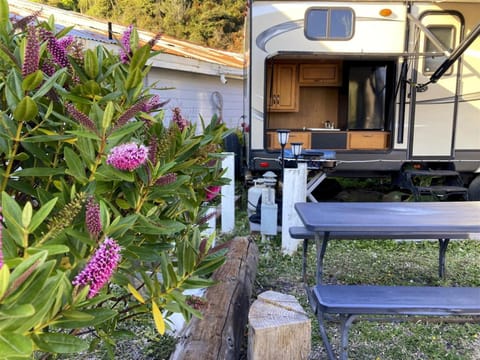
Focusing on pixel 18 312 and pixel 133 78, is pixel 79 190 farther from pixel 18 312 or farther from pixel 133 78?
pixel 18 312

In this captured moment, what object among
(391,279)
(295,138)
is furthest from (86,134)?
(295,138)

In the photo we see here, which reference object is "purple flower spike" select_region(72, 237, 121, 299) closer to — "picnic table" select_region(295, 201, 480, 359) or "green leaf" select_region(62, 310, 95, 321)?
"green leaf" select_region(62, 310, 95, 321)

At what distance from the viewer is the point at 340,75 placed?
6.81 meters

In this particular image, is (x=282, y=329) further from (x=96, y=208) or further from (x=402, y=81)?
(x=402, y=81)

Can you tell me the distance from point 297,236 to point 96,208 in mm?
2356

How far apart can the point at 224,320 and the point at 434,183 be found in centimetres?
454

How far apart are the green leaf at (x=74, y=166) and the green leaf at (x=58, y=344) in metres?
0.33

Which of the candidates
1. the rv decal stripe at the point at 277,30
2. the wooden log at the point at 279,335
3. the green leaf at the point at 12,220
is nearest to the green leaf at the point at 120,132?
the green leaf at the point at 12,220

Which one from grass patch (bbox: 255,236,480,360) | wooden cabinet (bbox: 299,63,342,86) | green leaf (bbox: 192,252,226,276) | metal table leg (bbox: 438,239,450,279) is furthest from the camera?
wooden cabinet (bbox: 299,63,342,86)

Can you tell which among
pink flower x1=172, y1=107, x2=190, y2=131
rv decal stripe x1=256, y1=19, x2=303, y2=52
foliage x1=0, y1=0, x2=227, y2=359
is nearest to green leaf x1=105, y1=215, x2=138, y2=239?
foliage x1=0, y1=0, x2=227, y2=359

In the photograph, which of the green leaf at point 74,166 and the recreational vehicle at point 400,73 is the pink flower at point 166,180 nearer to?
the green leaf at point 74,166

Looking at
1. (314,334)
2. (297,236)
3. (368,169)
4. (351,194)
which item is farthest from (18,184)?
(351,194)

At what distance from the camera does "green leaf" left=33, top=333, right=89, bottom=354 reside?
27.9 inches

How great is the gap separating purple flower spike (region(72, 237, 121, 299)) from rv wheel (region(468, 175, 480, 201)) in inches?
231
